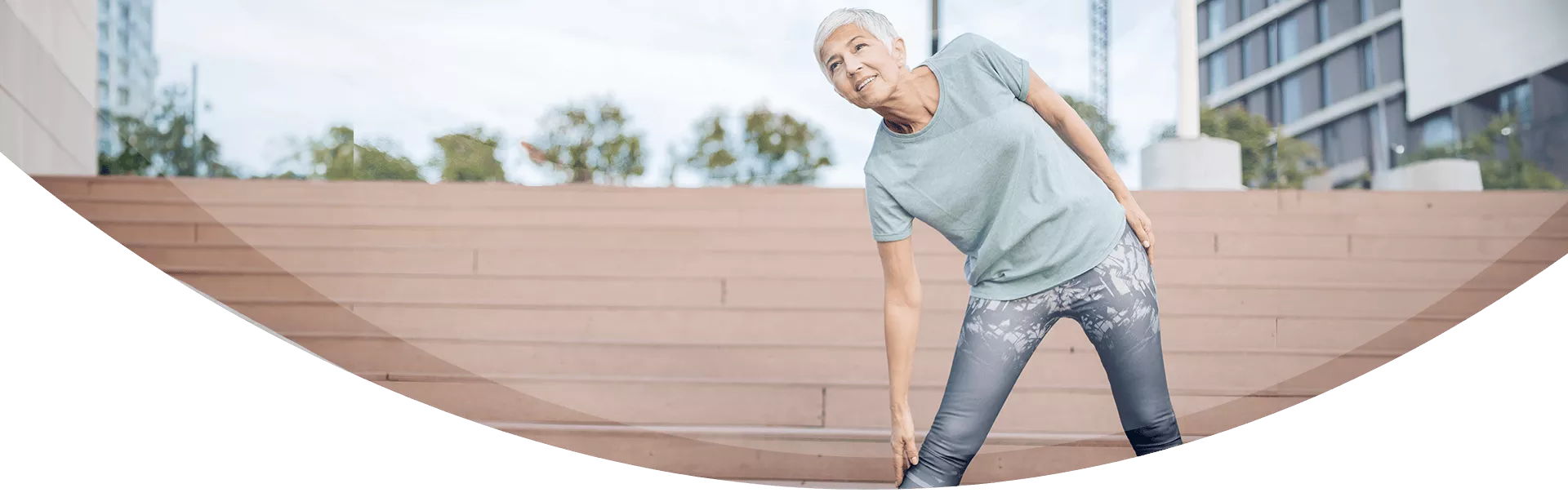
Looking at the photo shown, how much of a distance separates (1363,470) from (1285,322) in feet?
8.73

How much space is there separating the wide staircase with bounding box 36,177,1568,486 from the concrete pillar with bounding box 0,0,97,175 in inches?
9.4

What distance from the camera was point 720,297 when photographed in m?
4.89

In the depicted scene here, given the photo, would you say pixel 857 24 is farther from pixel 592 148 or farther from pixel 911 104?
pixel 592 148

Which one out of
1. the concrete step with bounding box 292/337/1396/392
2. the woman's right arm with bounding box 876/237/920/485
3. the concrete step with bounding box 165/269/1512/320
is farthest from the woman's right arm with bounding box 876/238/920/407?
the concrete step with bounding box 165/269/1512/320

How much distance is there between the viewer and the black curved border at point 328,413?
179cm

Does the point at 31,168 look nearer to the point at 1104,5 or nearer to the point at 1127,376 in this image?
the point at 1127,376

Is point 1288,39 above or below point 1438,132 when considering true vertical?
above

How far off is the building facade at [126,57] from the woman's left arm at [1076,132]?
183 inches

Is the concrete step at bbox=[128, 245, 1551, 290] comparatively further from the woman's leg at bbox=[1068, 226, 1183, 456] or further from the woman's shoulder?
the woman's shoulder

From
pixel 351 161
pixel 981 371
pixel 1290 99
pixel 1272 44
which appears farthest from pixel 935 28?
pixel 1272 44

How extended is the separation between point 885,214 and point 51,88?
184 inches

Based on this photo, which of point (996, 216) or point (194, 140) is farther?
point (194, 140)

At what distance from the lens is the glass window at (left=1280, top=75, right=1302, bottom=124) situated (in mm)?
26219

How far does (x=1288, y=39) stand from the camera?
26672 mm
